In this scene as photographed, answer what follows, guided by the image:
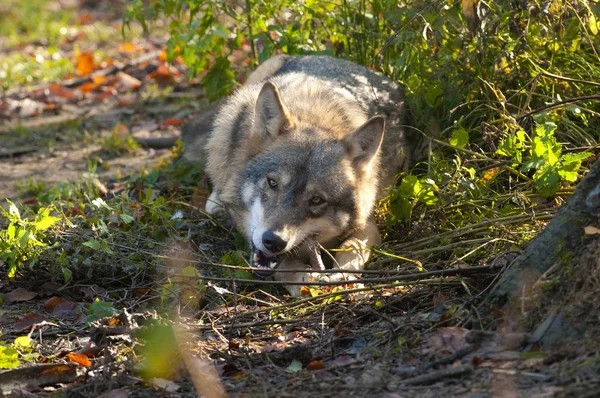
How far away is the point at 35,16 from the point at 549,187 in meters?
11.1

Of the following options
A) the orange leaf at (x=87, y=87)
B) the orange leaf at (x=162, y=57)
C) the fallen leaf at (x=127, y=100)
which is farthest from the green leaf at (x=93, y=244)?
the orange leaf at (x=162, y=57)

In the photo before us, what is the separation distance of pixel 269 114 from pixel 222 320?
1.77 meters

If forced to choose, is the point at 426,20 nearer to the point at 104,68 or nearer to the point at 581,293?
the point at 581,293

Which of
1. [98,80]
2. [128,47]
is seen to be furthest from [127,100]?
[128,47]

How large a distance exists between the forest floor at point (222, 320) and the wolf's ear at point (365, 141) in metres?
0.60

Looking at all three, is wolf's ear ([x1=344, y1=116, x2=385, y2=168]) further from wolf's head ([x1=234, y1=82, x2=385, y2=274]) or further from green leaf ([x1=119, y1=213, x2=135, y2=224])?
green leaf ([x1=119, y1=213, x2=135, y2=224])

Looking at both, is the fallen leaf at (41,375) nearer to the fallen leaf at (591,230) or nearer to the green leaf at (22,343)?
the green leaf at (22,343)

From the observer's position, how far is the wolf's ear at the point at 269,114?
16.9 ft

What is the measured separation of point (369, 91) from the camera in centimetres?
611

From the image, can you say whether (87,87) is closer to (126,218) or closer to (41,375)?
(126,218)

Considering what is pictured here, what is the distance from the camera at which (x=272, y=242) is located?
4656mm

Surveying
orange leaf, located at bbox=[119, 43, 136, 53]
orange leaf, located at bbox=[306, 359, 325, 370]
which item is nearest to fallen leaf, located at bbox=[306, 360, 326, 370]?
orange leaf, located at bbox=[306, 359, 325, 370]

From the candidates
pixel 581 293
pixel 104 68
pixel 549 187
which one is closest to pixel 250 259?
pixel 549 187

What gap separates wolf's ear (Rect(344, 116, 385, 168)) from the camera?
16.5ft
